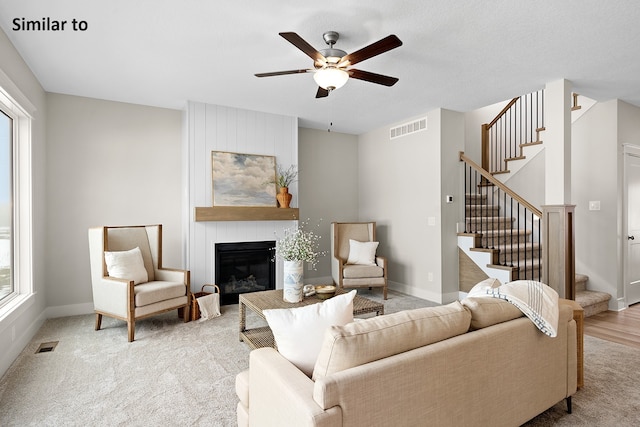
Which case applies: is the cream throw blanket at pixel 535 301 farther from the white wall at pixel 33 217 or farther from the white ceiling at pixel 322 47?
the white wall at pixel 33 217

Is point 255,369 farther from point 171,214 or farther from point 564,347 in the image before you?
point 171,214

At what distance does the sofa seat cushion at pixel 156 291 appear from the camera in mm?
3451

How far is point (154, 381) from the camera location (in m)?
2.56

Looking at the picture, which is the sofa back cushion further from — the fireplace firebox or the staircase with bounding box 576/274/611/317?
the staircase with bounding box 576/274/611/317

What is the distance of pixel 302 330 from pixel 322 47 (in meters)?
2.42

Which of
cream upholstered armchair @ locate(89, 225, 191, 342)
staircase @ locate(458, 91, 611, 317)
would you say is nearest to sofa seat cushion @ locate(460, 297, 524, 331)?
staircase @ locate(458, 91, 611, 317)

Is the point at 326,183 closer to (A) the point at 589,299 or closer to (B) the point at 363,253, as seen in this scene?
(B) the point at 363,253

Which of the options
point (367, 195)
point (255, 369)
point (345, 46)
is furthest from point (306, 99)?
point (255, 369)

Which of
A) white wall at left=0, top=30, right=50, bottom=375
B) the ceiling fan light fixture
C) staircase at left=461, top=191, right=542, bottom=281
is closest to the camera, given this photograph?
the ceiling fan light fixture

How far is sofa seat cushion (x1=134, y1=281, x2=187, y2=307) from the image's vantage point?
3.45 m

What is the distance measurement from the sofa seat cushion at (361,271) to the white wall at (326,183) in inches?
40.4

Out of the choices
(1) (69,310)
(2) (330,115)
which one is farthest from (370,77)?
(1) (69,310)

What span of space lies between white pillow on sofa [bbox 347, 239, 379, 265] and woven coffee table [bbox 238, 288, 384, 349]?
195 centimetres

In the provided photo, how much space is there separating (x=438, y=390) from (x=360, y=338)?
17.1 inches
